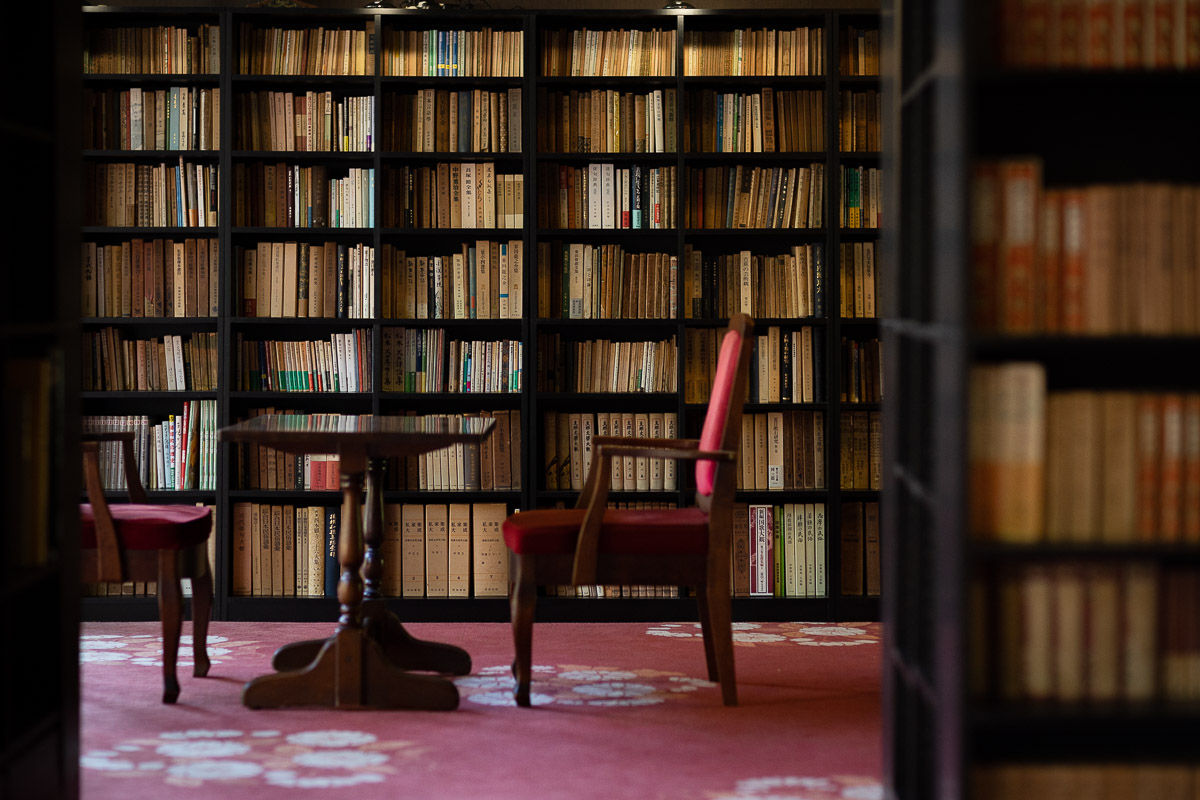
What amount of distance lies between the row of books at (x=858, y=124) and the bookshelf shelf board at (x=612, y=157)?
664 mm

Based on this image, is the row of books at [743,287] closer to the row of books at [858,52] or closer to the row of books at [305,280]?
the row of books at [858,52]

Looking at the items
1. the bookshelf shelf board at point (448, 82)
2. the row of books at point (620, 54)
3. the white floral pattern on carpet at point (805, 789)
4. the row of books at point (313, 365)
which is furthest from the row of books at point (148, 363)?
the white floral pattern on carpet at point (805, 789)

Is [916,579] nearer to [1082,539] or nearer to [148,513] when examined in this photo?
[1082,539]

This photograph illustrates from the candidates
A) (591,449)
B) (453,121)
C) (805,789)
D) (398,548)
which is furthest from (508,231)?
(805,789)

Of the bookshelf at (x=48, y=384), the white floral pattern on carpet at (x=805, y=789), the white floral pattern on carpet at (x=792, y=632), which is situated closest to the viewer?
the bookshelf at (x=48, y=384)

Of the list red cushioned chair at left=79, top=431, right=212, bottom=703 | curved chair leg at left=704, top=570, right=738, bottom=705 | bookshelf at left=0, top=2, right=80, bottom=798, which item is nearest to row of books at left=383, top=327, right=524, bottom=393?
red cushioned chair at left=79, top=431, right=212, bottom=703

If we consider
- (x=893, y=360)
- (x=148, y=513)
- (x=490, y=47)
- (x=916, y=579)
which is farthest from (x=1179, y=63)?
(x=490, y=47)

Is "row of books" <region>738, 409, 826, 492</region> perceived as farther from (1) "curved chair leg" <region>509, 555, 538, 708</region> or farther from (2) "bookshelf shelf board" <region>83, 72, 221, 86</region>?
(2) "bookshelf shelf board" <region>83, 72, 221, 86</region>

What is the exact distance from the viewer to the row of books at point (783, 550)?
15.8 ft

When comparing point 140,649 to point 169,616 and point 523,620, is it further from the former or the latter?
point 523,620

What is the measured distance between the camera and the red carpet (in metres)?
2.75

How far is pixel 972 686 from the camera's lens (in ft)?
6.26

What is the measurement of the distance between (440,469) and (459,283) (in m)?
0.71

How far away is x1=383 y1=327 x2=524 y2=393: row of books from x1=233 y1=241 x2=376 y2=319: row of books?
8.1 inches
